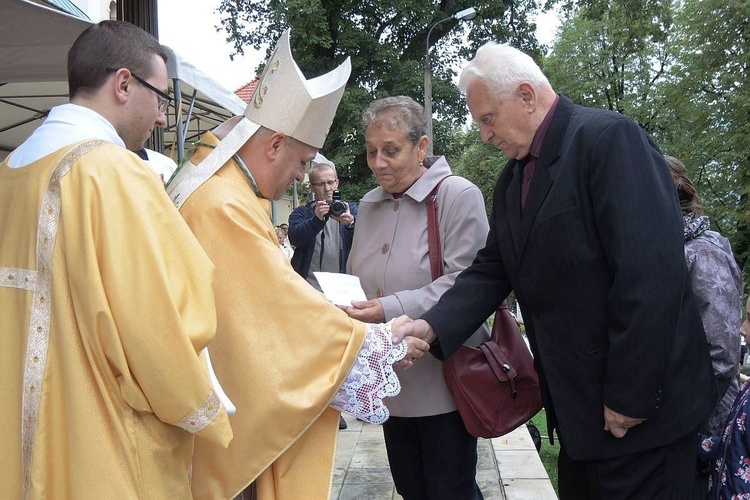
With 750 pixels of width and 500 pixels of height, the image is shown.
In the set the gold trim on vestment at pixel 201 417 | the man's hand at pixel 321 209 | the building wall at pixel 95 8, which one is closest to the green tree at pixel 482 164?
the building wall at pixel 95 8

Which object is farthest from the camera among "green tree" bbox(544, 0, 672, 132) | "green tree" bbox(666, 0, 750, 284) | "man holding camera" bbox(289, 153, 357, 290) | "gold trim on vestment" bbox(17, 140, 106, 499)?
"green tree" bbox(544, 0, 672, 132)

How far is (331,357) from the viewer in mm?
2178

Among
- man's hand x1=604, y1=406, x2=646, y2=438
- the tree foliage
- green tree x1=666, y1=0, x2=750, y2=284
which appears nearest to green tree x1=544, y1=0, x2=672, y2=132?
the tree foliage

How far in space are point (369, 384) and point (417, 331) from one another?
39 cm

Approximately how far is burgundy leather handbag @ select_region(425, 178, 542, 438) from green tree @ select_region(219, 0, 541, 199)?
16.6 meters

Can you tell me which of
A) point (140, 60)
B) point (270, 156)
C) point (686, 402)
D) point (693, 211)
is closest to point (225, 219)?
point (270, 156)

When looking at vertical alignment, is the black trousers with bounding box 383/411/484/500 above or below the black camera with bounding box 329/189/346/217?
below

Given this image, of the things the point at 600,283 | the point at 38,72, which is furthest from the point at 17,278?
the point at 38,72

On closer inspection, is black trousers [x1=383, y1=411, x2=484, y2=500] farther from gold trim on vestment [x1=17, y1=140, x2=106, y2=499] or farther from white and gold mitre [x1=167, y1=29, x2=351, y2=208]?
gold trim on vestment [x1=17, y1=140, x2=106, y2=499]

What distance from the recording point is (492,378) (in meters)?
2.70

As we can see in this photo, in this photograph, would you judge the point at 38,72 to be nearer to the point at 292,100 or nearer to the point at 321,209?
the point at 321,209

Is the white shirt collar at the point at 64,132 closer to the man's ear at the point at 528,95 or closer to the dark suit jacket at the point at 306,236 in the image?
the man's ear at the point at 528,95

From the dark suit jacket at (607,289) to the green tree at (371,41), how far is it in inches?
672

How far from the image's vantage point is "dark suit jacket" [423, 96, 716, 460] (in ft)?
6.62
